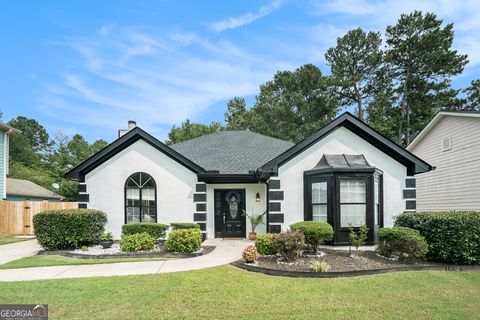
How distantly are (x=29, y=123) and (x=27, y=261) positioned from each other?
213ft

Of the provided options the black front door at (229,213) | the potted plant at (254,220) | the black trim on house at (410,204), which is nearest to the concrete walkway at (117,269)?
the potted plant at (254,220)

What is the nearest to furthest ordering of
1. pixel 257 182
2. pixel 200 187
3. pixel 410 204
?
1. pixel 410 204
2. pixel 200 187
3. pixel 257 182

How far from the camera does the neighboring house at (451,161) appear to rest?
13.6m

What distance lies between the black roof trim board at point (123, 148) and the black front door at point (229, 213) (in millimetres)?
1938

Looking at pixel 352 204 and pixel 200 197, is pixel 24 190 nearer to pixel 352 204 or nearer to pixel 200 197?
pixel 200 197

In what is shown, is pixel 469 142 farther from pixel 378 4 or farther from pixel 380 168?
pixel 378 4

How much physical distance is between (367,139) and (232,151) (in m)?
6.93

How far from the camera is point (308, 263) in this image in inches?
311

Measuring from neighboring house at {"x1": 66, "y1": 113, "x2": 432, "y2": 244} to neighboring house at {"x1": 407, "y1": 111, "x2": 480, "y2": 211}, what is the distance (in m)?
4.60

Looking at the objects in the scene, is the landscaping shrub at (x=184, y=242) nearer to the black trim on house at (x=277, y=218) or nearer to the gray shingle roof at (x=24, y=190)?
the black trim on house at (x=277, y=218)

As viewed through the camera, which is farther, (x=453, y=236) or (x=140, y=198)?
(x=140, y=198)

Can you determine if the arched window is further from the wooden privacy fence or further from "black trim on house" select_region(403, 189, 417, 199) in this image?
the wooden privacy fence

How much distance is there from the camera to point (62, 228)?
10.5 m

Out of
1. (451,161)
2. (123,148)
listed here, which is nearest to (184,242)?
(123,148)
